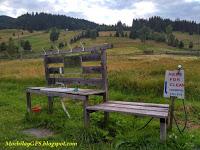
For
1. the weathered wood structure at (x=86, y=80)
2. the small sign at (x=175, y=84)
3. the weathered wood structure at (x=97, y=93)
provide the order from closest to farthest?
the weathered wood structure at (x=97, y=93), the small sign at (x=175, y=84), the weathered wood structure at (x=86, y=80)

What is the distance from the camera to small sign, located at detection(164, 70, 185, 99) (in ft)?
22.9

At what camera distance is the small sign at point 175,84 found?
697 centimetres

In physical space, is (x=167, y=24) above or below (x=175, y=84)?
above

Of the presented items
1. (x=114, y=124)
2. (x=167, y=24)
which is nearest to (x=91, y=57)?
(x=114, y=124)

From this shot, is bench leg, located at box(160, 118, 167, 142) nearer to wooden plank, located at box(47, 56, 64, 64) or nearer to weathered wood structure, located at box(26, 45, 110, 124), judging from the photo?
weathered wood structure, located at box(26, 45, 110, 124)

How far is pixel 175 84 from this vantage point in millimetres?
7094

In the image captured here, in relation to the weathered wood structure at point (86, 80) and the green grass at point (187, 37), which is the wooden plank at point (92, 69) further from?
the green grass at point (187, 37)

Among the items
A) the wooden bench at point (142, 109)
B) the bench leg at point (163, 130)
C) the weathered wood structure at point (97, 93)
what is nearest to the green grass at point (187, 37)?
the weathered wood structure at point (97, 93)

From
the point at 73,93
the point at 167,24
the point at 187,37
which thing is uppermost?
the point at 167,24

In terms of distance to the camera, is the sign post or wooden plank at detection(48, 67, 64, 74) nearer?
the sign post

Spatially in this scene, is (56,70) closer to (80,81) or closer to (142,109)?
(80,81)

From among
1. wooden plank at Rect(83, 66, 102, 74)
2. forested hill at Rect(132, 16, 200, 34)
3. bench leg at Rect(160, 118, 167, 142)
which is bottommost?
bench leg at Rect(160, 118, 167, 142)

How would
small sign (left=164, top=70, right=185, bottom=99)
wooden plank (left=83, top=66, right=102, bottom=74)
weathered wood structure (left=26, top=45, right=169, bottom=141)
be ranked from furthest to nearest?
wooden plank (left=83, top=66, right=102, bottom=74) → small sign (left=164, top=70, right=185, bottom=99) → weathered wood structure (left=26, top=45, right=169, bottom=141)

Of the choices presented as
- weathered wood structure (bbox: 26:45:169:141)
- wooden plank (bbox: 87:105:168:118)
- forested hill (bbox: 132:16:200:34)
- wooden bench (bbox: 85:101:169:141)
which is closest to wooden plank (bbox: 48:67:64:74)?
weathered wood structure (bbox: 26:45:169:141)
